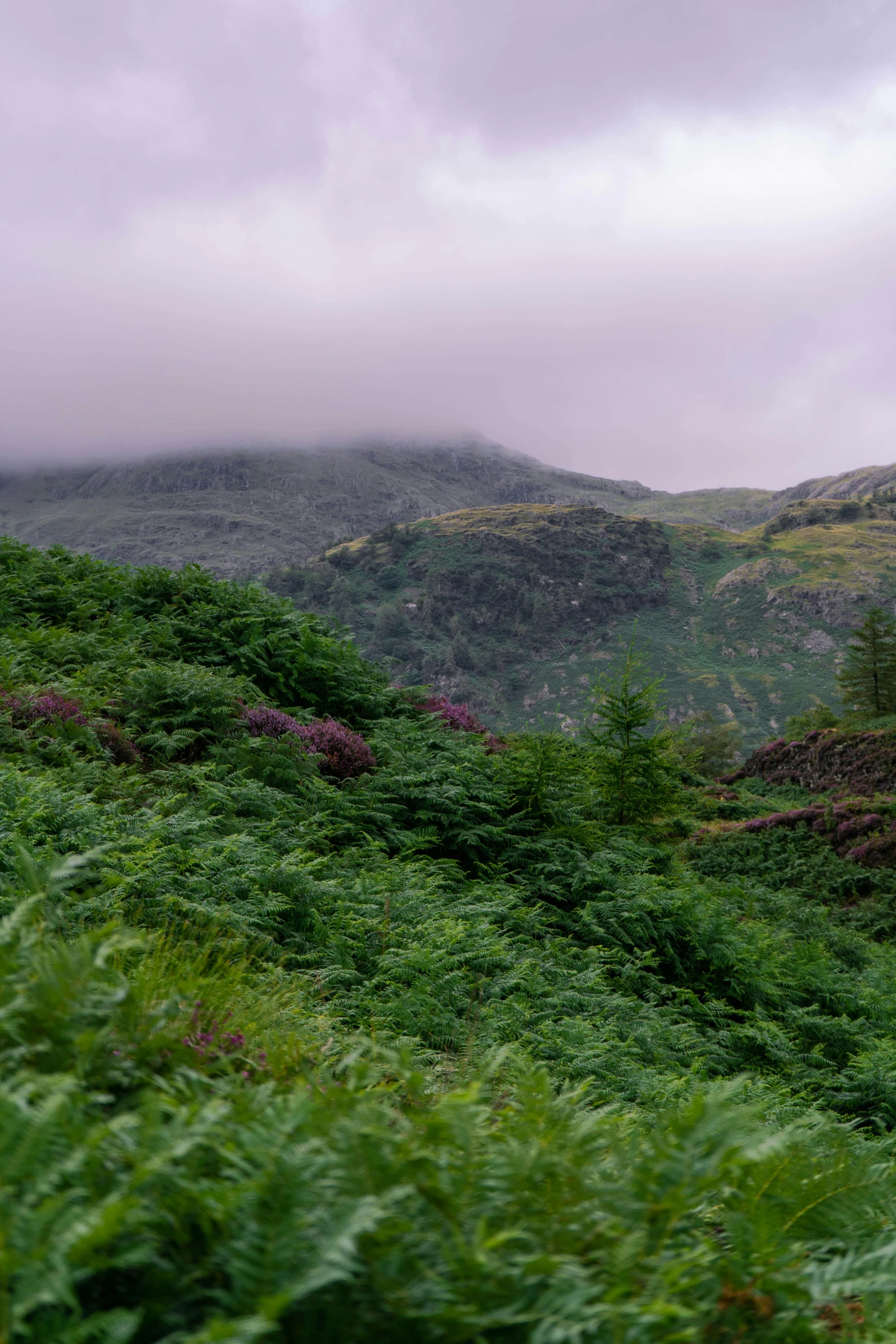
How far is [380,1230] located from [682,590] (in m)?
143

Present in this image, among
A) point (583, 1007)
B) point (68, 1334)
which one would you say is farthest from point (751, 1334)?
point (583, 1007)

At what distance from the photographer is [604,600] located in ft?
443

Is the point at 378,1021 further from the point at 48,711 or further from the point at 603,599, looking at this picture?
the point at 603,599

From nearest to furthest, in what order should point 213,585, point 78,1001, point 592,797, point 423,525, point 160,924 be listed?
point 78,1001 < point 160,924 < point 592,797 < point 213,585 < point 423,525

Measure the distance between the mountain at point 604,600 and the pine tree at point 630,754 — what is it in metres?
80.9

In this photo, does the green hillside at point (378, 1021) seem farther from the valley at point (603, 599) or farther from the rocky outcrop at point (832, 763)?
the valley at point (603, 599)

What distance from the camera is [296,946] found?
6.01m

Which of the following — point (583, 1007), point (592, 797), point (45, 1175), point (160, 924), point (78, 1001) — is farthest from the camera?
point (592, 797)

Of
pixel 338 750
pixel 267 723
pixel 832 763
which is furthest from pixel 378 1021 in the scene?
pixel 832 763

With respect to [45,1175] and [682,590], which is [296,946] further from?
[682,590]

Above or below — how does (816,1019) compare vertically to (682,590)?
below

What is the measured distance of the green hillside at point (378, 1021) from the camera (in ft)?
4.88

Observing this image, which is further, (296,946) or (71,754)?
(71,754)

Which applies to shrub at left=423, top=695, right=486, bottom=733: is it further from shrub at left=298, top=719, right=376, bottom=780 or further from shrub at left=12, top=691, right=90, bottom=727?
shrub at left=12, top=691, right=90, bottom=727
